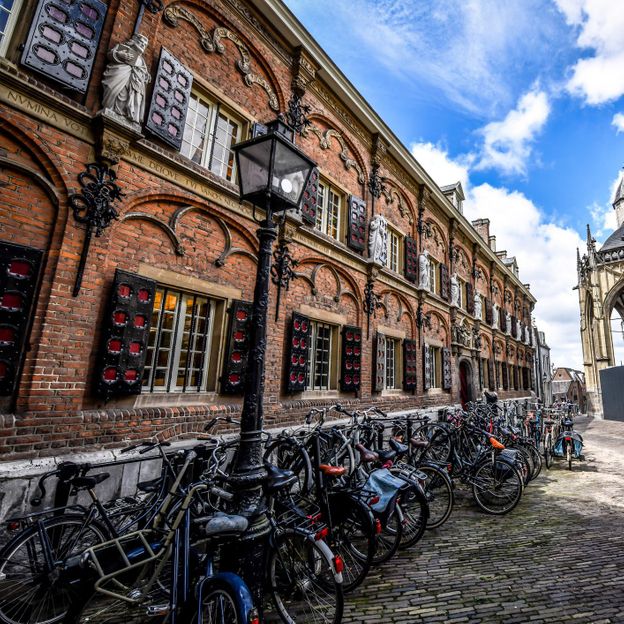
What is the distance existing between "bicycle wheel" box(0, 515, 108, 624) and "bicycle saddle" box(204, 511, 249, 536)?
1221 millimetres

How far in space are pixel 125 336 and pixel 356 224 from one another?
22.4 feet

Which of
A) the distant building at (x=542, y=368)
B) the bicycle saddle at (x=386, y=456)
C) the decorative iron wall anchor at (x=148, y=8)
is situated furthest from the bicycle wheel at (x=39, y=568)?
the distant building at (x=542, y=368)

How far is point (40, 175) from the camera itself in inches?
164

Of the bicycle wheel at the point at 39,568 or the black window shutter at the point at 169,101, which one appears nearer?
the bicycle wheel at the point at 39,568

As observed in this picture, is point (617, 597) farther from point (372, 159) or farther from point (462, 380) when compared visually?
point (462, 380)

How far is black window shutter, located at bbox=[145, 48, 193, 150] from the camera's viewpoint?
17.3 ft

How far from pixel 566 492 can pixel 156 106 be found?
30.9 feet

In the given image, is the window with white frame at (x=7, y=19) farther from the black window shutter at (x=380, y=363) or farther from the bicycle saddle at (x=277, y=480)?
the black window shutter at (x=380, y=363)

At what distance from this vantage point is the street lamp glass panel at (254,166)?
2.74 metres

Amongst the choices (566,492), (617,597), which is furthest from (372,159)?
(617,597)

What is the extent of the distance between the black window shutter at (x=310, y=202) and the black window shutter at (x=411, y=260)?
477 centimetres

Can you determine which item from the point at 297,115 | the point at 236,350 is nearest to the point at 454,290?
the point at 297,115

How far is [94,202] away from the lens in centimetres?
447

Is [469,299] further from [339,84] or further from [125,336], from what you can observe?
[125,336]
